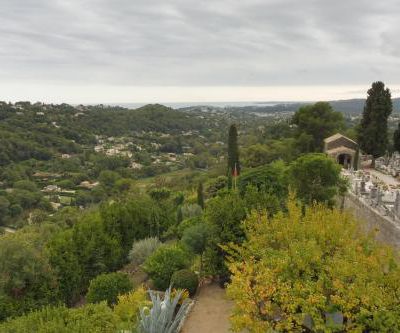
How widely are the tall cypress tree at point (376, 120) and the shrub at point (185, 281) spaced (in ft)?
71.7

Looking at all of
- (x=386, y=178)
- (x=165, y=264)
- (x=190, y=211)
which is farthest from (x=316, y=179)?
(x=190, y=211)

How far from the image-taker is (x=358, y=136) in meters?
31.4

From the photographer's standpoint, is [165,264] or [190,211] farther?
[190,211]

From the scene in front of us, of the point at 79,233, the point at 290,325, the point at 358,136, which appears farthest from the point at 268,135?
the point at 290,325

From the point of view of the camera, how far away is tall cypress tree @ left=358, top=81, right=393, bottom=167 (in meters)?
29.5

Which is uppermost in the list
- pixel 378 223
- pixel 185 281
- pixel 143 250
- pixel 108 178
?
pixel 378 223

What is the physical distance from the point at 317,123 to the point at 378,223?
2158 centimetres

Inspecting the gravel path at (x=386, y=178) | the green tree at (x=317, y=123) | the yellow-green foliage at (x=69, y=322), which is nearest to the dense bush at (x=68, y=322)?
A: the yellow-green foliage at (x=69, y=322)

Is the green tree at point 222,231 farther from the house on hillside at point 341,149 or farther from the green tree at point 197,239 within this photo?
the house on hillside at point 341,149

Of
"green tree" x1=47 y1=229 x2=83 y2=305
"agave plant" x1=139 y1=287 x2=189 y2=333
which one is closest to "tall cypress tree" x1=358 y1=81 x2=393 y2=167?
"green tree" x1=47 y1=229 x2=83 y2=305

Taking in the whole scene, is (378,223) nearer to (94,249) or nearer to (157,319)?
(157,319)

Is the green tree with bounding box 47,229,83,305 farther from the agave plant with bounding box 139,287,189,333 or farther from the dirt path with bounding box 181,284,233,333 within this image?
the agave plant with bounding box 139,287,189,333

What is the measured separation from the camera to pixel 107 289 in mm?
13195

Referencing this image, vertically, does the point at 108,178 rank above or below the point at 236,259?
below
